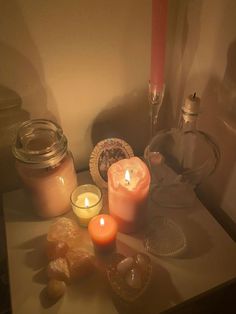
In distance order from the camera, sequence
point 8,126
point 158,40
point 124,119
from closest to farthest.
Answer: point 158,40 < point 8,126 < point 124,119

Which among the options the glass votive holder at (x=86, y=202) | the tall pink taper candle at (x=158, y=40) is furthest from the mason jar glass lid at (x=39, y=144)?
the tall pink taper candle at (x=158, y=40)

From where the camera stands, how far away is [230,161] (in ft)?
2.11

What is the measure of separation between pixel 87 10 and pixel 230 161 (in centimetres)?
41

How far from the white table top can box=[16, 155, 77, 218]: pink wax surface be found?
34 millimetres

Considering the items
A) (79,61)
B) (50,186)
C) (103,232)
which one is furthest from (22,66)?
(103,232)

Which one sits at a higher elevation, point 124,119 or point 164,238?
point 124,119

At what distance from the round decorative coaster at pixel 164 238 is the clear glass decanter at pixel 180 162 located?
0.05m

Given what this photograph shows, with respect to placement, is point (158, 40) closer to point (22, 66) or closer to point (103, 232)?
point (22, 66)

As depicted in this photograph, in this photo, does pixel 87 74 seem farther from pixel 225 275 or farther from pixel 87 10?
pixel 225 275

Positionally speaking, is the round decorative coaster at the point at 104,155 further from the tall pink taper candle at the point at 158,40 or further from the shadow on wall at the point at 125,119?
the tall pink taper candle at the point at 158,40

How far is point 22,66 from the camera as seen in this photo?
61 cm

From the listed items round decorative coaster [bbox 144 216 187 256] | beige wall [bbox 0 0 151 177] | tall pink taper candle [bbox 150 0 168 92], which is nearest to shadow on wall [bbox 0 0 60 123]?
beige wall [bbox 0 0 151 177]

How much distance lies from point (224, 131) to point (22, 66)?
0.42 m

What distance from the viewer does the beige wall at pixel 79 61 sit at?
58cm
